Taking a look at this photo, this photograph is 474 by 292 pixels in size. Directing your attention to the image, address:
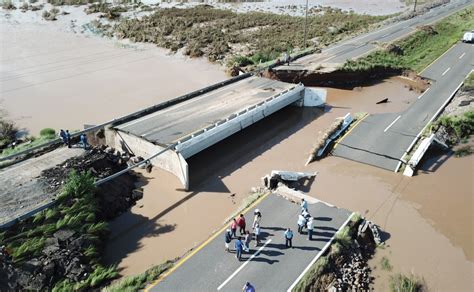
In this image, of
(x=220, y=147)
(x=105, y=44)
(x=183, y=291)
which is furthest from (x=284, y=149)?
(x=105, y=44)

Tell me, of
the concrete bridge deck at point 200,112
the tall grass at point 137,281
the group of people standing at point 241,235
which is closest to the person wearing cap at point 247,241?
the group of people standing at point 241,235

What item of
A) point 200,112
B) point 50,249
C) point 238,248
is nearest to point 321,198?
point 238,248

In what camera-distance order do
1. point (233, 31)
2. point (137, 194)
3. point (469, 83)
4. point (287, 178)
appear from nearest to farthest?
point (137, 194) < point (287, 178) < point (469, 83) < point (233, 31)

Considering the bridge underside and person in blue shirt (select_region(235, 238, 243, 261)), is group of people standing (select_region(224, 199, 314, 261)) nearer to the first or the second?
person in blue shirt (select_region(235, 238, 243, 261))

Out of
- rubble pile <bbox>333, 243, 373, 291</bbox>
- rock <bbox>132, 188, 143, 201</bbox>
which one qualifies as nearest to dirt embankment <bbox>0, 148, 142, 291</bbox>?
rock <bbox>132, 188, 143, 201</bbox>

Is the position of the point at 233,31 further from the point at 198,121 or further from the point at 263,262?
Answer: the point at 263,262

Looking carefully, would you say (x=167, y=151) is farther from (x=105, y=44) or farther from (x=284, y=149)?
(x=105, y=44)
